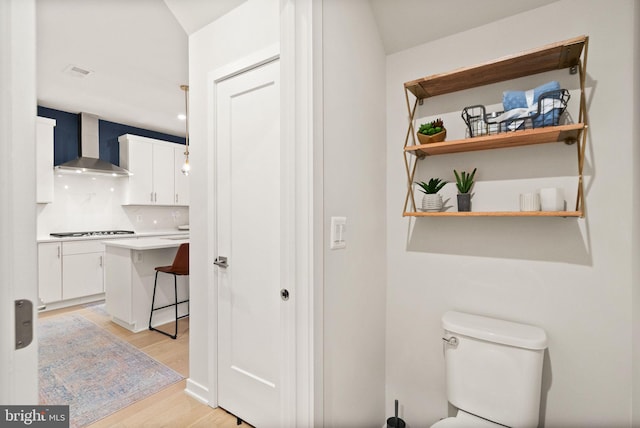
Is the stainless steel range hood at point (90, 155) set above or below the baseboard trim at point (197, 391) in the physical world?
above

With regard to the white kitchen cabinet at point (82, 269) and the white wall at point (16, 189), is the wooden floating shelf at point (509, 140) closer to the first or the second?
the white wall at point (16, 189)

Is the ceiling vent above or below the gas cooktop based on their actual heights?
above

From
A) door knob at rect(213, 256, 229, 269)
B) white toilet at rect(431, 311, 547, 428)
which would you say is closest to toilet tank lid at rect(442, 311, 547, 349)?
white toilet at rect(431, 311, 547, 428)

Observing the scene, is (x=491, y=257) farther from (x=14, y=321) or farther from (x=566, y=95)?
(x=14, y=321)

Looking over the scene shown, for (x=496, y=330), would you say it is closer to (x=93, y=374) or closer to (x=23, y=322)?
(x=23, y=322)

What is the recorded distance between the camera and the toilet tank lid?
124cm

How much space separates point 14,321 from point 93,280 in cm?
452

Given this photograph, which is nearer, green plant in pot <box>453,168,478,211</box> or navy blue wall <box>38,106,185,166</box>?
green plant in pot <box>453,168,478,211</box>

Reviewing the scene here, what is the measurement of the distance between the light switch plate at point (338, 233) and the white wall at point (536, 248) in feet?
1.73

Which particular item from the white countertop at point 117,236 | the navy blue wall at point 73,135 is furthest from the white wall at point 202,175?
the navy blue wall at point 73,135

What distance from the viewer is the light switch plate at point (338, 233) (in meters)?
1.24

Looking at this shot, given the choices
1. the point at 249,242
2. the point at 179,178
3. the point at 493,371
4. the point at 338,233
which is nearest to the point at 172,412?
the point at 249,242

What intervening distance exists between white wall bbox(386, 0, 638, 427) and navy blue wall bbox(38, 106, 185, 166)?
15.6ft

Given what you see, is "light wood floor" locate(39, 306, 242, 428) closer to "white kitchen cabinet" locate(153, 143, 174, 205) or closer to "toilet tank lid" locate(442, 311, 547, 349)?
"toilet tank lid" locate(442, 311, 547, 349)
